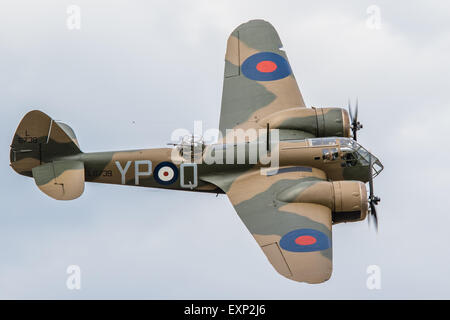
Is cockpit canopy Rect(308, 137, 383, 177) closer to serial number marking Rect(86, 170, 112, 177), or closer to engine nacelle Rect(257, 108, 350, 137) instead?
engine nacelle Rect(257, 108, 350, 137)

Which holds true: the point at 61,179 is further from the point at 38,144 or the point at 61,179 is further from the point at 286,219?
the point at 286,219

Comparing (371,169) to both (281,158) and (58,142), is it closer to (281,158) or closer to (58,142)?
(281,158)

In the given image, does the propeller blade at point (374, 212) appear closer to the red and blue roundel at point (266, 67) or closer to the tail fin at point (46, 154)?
the red and blue roundel at point (266, 67)

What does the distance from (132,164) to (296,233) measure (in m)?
7.21

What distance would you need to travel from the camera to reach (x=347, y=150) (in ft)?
117

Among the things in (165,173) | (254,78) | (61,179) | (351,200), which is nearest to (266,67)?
(254,78)

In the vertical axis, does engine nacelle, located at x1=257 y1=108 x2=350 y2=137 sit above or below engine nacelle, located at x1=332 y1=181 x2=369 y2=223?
above

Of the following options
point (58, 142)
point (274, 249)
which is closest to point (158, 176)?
point (58, 142)

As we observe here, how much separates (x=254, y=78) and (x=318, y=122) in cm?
406

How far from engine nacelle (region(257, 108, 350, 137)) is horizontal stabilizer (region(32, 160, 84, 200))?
306 inches

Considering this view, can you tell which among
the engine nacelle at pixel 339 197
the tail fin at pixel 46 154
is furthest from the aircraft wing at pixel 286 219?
the tail fin at pixel 46 154

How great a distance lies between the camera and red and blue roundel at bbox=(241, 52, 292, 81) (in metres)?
39.4

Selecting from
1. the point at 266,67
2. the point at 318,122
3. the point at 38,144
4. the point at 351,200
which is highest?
the point at 266,67

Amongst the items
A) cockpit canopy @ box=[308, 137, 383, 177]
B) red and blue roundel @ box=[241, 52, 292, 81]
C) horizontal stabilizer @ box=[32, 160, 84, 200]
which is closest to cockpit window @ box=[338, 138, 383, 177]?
cockpit canopy @ box=[308, 137, 383, 177]
